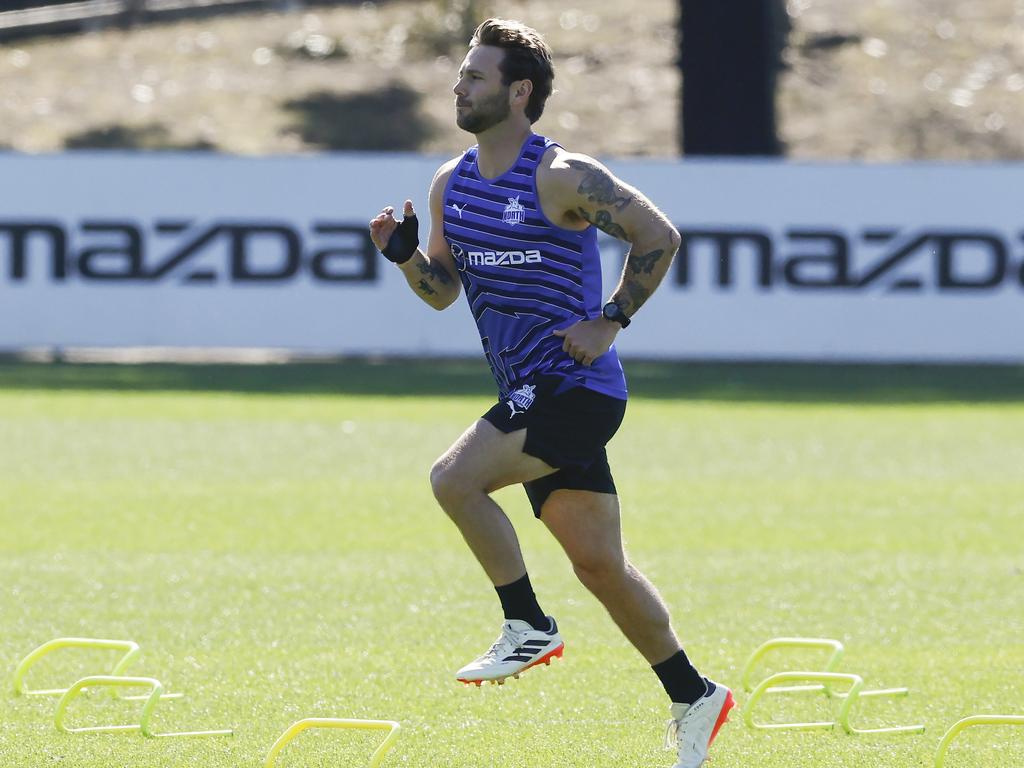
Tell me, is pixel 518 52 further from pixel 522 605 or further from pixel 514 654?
pixel 514 654

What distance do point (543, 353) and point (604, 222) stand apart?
512mm

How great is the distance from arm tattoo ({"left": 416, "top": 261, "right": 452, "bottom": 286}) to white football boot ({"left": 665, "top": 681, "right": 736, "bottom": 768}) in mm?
1721

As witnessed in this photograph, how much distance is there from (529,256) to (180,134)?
3215 cm

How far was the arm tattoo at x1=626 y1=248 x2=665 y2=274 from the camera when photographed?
6309mm

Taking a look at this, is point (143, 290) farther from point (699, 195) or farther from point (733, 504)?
point (733, 504)

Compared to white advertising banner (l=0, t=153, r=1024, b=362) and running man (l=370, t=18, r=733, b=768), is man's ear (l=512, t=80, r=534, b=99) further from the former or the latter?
white advertising banner (l=0, t=153, r=1024, b=362)

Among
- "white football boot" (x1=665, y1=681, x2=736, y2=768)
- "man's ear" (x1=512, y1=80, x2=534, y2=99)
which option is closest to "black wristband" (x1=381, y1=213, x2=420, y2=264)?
"man's ear" (x1=512, y1=80, x2=534, y2=99)

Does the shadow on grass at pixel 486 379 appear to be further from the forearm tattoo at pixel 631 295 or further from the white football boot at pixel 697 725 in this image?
the forearm tattoo at pixel 631 295

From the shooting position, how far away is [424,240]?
2128cm

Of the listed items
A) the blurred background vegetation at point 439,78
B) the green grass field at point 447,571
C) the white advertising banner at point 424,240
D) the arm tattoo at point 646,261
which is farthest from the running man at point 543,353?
the blurred background vegetation at point 439,78

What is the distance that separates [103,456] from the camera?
14.5 meters

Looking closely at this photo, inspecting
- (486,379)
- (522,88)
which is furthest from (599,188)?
(486,379)

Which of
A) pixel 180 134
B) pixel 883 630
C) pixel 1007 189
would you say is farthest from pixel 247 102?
pixel 883 630

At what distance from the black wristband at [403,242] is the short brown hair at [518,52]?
1.98 feet
